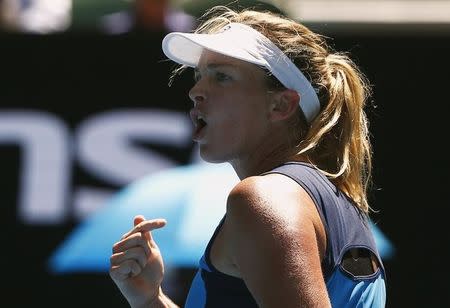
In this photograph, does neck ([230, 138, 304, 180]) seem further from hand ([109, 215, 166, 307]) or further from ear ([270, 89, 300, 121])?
hand ([109, 215, 166, 307])

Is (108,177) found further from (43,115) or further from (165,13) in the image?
(165,13)

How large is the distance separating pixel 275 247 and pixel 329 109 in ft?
1.78

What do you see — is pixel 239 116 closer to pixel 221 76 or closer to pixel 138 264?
pixel 221 76

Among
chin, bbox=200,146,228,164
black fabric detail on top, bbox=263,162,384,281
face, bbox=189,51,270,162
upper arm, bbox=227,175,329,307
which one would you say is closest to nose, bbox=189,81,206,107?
face, bbox=189,51,270,162

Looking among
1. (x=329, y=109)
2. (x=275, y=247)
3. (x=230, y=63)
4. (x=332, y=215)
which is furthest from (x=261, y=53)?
(x=275, y=247)

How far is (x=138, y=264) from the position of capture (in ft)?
7.49

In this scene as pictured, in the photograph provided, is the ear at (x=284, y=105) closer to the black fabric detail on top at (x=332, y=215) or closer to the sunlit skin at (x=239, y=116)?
the sunlit skin at (x=239, y=116)

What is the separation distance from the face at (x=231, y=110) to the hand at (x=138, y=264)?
22 cm

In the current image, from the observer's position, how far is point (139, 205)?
555 centimetres

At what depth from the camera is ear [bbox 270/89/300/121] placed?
7.19ft

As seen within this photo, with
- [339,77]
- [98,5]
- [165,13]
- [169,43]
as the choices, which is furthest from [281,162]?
[98,5]

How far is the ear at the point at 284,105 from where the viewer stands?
86.3 inches

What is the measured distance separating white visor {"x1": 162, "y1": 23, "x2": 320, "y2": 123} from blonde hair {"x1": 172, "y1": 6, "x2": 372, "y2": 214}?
3 cm

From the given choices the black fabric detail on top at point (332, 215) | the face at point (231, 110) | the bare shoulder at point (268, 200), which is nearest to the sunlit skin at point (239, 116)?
the face at point (231, 110)
